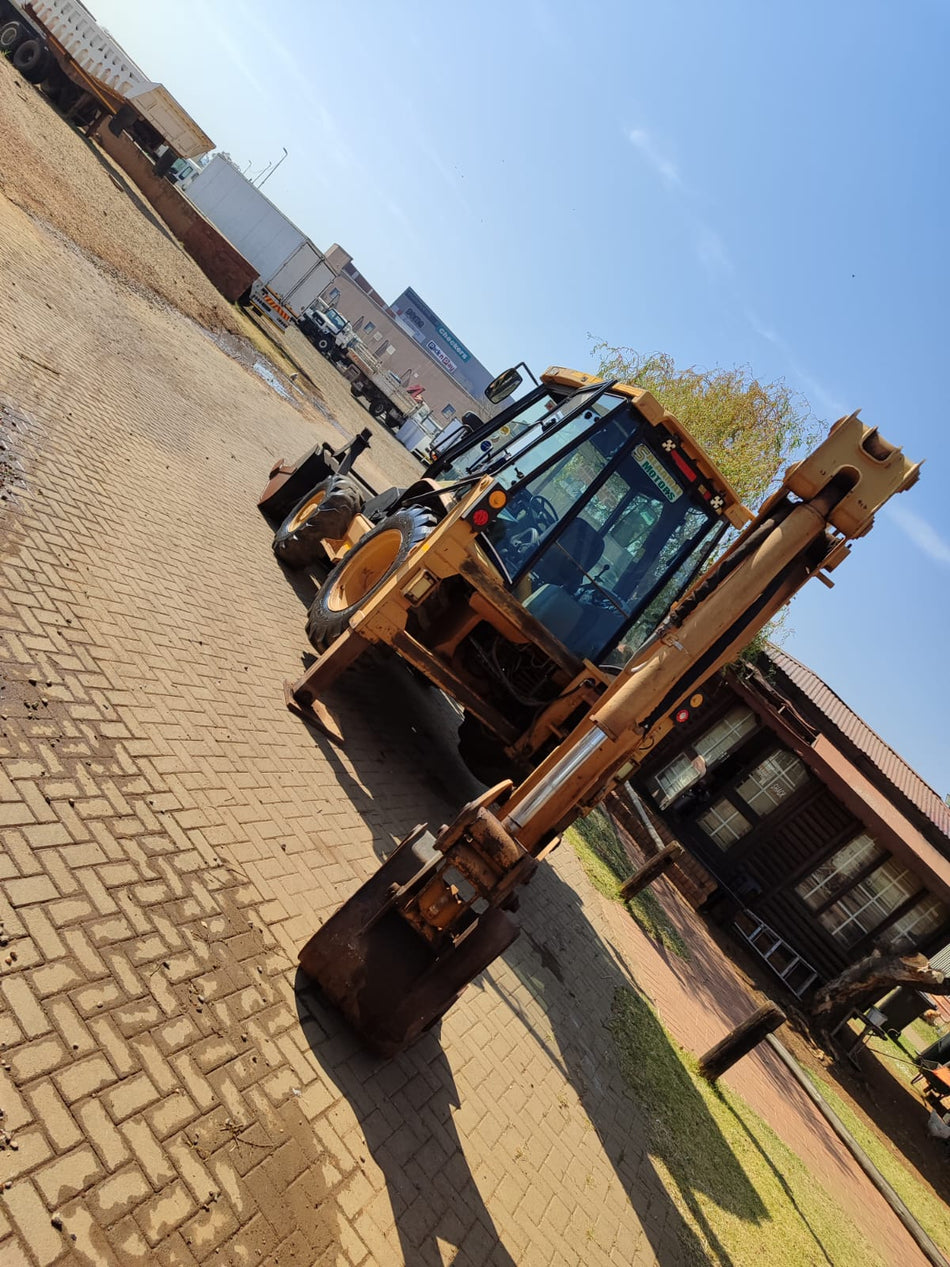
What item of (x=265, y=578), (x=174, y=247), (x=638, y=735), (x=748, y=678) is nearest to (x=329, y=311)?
(x=174, y=247)

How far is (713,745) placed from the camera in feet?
55.0

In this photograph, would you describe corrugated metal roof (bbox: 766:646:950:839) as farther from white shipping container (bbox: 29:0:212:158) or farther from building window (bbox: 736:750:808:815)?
white shipping container (bbox: 29:0:212:158)

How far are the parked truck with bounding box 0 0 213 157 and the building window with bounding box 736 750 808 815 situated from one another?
2446 centimetres

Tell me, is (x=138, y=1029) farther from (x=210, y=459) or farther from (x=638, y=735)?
(x=210, y=459)

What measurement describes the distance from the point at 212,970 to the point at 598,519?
174 inches

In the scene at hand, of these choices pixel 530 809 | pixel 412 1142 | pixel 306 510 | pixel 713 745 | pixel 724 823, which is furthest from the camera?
pixel 713 745

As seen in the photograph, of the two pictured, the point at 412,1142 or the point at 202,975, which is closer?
the point at 202,975

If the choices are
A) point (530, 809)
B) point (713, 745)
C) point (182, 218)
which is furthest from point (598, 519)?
point (182, 218)

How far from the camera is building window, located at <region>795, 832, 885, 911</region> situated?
48.2ft

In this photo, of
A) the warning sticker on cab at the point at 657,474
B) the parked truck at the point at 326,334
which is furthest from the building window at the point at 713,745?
the parked truck at the point at 326,334

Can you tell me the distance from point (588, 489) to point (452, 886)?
3.72 metres

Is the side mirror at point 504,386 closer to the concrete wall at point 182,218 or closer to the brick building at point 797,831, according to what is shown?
the brick building at point 797,831

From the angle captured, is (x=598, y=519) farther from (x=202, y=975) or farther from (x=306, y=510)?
(x=202, y=975)

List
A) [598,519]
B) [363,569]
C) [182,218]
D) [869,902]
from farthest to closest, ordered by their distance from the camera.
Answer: [182,218]
[869,902]
[363,569]
[598,519]
